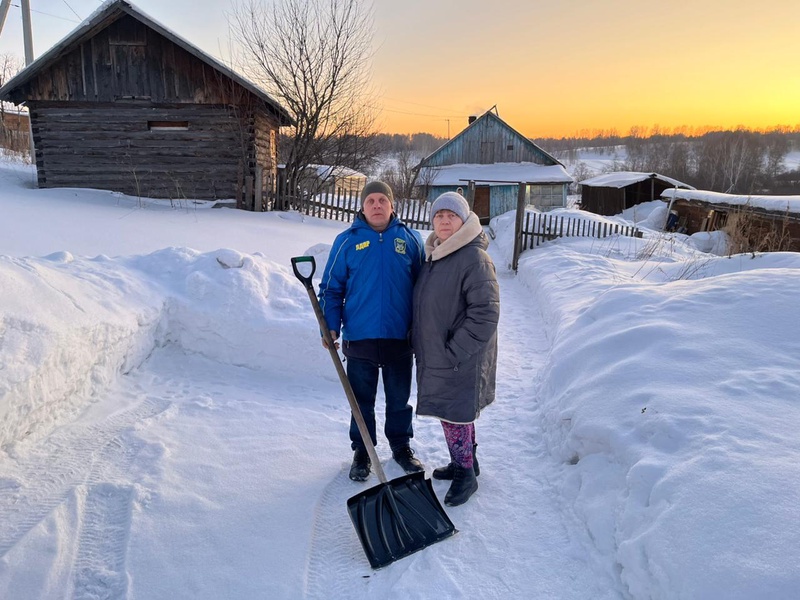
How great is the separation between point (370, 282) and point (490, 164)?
26.1 meters

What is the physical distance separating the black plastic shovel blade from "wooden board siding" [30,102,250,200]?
11615 millimetres

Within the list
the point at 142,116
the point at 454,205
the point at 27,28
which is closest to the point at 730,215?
the point at 454,205

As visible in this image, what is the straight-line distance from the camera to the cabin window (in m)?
12.3

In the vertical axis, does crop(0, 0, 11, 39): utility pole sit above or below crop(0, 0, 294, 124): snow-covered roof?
above

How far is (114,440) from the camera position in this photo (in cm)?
314

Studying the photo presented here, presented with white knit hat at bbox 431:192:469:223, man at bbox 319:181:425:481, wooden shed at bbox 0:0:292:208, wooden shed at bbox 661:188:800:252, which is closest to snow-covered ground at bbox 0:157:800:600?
man at bbox 319:181:425:481

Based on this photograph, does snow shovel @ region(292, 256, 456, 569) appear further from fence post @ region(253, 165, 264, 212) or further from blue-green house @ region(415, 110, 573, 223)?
blue-green house @ region(415, 110, 573, 223)

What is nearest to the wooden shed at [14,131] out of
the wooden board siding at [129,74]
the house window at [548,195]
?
the wooden board siding at [129,74]

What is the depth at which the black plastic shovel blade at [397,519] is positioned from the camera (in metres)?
2.38

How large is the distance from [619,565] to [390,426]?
4.83 feet

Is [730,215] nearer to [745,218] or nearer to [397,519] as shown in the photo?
[745,218]

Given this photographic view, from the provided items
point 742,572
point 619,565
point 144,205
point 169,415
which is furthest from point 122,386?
point 144,205

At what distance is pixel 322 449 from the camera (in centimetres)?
337

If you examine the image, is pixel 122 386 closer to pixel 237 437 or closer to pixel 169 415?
pixel 169 415
